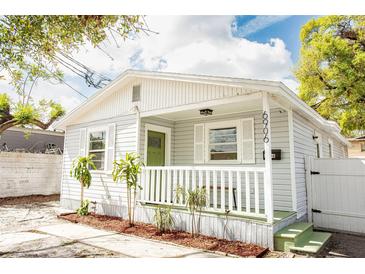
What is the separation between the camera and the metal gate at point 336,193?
529cm

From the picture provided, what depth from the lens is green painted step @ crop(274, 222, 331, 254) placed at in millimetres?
3755

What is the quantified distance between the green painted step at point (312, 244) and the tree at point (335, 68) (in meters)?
8.15

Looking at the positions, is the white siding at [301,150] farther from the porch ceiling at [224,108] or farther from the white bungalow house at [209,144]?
the porch ceiling at [224,108]

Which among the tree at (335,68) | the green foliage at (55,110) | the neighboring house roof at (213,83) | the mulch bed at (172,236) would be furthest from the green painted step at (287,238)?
the green foliage at (55,110)

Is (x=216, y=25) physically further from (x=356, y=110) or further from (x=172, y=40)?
(x=356, y=110)

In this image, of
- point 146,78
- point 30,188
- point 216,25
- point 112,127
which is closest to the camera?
point 216,25

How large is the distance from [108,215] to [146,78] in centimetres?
357

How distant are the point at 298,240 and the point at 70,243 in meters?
3.72

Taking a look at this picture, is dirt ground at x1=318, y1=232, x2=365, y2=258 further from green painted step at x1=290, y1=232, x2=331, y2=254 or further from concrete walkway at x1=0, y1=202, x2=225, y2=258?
concrete walkway at x1=0, y1=202, x2=225, y2=258

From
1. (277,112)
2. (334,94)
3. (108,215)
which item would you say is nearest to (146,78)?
(277,112)

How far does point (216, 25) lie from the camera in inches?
171

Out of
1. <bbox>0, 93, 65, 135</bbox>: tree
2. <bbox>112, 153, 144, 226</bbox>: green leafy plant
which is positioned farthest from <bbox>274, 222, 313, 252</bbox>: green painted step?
<bbox>0, 93, 65, 135</bbox>: tree

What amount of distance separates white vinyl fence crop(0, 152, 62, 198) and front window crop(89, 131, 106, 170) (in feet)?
13.2

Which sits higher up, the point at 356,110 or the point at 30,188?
the point at 356,110
